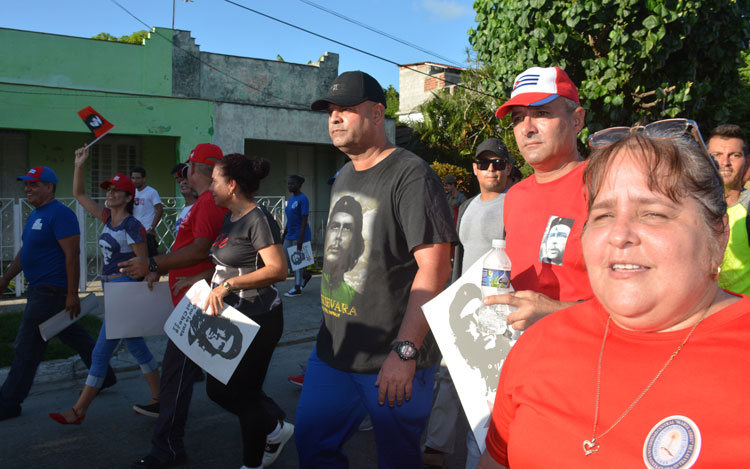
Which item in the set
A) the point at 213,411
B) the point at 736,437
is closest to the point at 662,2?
the point at 213,411

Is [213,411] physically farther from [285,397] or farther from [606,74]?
[606,74]

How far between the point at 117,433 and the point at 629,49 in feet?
27.8

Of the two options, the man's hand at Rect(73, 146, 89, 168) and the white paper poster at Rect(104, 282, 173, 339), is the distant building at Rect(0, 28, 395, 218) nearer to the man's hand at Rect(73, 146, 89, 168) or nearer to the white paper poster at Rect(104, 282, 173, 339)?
the man's hand at Rect(73, 146, 89, 168)

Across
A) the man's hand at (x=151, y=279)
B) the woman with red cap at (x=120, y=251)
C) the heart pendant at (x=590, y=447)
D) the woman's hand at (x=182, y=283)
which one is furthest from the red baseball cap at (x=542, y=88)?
the woman with red cap at (x=120, y=251)

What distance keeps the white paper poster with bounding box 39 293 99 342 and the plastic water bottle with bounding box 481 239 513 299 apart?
3.99 meters

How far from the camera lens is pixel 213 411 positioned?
5039 mm

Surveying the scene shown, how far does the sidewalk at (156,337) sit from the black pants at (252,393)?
3.03 m

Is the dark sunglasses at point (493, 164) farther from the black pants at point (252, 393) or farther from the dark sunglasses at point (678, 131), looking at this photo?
the dark sunglasses at point (678, 131)

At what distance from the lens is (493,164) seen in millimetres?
4648

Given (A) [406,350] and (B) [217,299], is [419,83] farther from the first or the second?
(A) [406,350]

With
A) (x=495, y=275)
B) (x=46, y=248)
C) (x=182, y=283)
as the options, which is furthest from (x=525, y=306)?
(x=46, y=248)

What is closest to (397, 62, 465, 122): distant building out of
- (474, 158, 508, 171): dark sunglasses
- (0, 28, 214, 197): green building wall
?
(0, 28, 214, 197): green building wall

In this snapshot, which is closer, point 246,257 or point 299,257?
point 246,257

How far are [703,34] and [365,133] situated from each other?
828 cm
